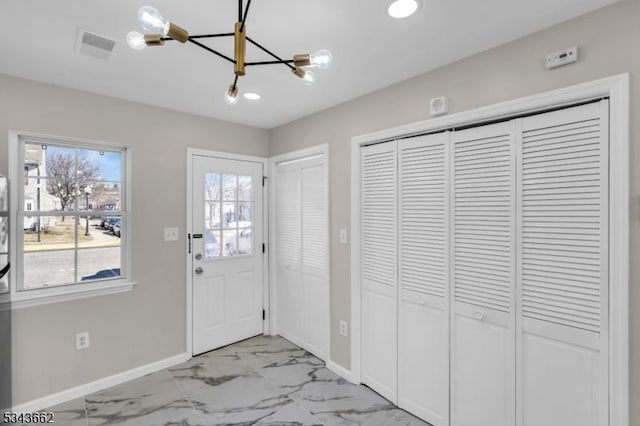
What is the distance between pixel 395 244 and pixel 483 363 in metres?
0.93

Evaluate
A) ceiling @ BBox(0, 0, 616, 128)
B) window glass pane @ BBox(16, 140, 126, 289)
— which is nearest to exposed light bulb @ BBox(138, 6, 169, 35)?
ceiling @ BBox(0, 0, 616, 128)

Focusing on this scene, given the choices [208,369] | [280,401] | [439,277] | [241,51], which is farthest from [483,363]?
[208,369]

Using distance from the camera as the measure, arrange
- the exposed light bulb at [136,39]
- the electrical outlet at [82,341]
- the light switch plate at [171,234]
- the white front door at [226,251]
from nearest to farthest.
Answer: the exposed light bulb at [136,39] → the electrical outlet at [82,341] → the light switch plate at [171,234] → the white front door at [226,251]

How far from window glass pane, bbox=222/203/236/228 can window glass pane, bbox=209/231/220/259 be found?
14 centimetres

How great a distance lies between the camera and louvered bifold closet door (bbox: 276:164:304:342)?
3.45 meters

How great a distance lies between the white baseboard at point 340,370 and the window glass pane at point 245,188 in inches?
74.8

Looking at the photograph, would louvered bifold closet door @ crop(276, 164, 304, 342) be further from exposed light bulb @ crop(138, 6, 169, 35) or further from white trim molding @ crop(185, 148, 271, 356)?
exposed light bulb @ crop(138, 6, 169, 35)

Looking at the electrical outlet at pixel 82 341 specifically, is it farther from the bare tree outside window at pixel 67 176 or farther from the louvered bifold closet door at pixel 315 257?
the louvered bifold closet door at pixel 315 257

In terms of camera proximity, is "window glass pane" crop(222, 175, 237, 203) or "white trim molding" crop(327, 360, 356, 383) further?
"window glass pane" crop(222, 175, 237, 203)

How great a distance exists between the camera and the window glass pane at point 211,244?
3.31m

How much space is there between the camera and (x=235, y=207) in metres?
3.53

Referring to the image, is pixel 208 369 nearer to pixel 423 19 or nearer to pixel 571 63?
pixel 423 19

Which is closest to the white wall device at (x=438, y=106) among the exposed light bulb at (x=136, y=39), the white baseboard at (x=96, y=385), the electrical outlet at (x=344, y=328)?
the exposed light bulb at (x=136, y=39)

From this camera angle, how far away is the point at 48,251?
2.52 m
